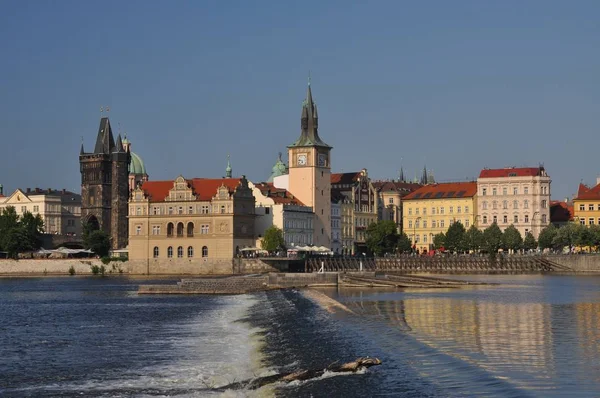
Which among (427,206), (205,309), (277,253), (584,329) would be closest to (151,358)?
(584,329)

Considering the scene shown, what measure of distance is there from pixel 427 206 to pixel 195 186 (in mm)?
50952

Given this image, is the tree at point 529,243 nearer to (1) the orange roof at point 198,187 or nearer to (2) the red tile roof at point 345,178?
(2) the red tile roof at point 345,178

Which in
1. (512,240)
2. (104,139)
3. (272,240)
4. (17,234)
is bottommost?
(272,240)

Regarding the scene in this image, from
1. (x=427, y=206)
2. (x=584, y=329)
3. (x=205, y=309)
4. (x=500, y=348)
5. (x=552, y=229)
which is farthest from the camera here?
(x=427, y=206)

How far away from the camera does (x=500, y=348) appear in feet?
116

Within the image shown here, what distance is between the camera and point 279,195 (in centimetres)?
16150

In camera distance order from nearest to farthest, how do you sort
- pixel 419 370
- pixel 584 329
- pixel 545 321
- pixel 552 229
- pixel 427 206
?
pixel 419 370
pixel 584 329
pixel 545 321
pixel 552 229
pixel 427 206

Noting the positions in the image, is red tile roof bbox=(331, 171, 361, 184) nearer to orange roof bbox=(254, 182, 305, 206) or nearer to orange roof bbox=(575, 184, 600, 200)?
orange roof bbox=(254, 182, 305, 206)

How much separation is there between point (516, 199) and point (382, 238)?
2108 cm

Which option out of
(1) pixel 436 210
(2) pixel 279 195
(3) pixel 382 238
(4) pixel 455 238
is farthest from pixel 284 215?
(1) pixel 436 210

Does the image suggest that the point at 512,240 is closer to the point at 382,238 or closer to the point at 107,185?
the point at 382,238

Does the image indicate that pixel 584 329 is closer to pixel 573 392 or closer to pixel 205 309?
pixel 573 392

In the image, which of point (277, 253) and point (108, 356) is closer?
point (108, 356)

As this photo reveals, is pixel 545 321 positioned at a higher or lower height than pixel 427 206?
lower
